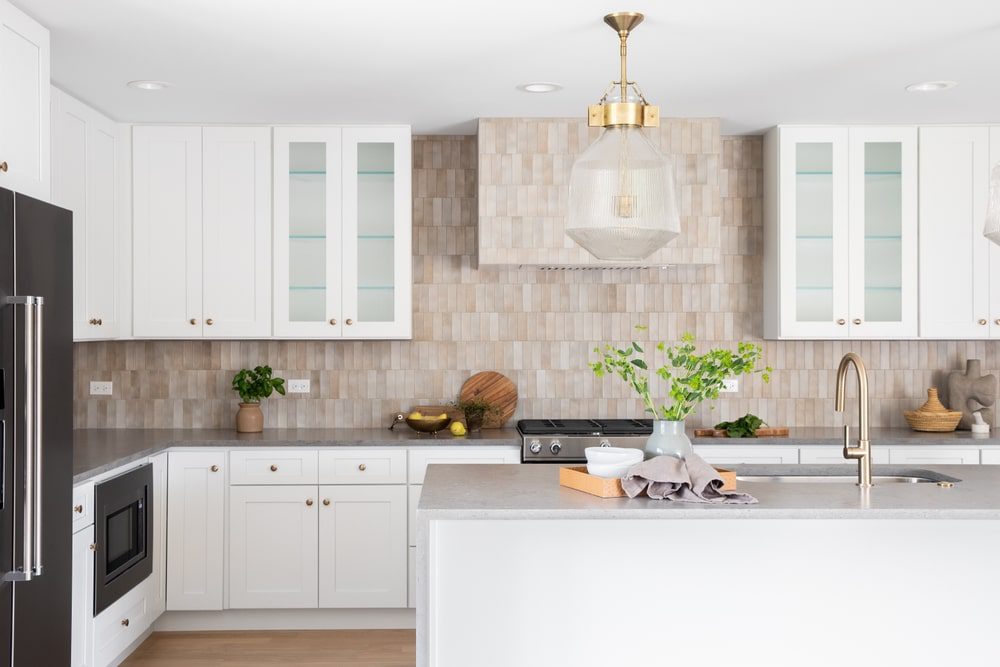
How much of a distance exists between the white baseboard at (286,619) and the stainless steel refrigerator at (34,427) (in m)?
1.59

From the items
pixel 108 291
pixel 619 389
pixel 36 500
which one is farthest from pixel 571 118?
pixel 36 500

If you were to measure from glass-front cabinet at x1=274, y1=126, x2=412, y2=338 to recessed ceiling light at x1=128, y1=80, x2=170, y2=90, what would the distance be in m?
0.74

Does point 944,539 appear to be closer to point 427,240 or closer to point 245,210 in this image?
point 427,240

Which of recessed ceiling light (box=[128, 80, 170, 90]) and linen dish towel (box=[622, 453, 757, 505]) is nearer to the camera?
linen dish towel (box=[622, 453, 757, 505])

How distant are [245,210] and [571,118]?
1687 millimetres

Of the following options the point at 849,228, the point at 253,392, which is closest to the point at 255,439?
the point at 253,392

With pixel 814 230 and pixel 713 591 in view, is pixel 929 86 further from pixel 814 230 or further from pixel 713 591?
pixel 713 591

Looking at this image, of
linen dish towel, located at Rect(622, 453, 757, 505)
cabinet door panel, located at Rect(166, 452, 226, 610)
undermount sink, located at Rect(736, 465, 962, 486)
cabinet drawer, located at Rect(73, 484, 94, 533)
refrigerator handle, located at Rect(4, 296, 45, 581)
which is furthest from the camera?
cabinet door panel, located at Rect(166, 452, 226, 610)

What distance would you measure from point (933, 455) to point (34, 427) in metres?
3.91

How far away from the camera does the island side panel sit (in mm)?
2711

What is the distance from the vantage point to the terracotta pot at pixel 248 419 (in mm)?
4773

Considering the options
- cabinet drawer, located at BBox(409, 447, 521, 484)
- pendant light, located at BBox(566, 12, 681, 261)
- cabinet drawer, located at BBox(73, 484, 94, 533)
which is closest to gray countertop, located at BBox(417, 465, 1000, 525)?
pendant light, located at BBox(566, 12, 681, 261)

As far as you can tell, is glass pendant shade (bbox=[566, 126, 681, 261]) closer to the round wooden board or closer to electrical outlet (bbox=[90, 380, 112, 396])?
the round wooden board

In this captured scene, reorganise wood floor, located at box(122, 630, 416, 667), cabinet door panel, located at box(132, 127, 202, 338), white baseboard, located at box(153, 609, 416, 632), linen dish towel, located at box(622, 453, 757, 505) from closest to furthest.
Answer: linen dish towel, located at box(622, 453, 757, 505) → wood floor, located at box(122, 630, 416, 667) → white baseboard, located at box(153, 609, 416, 632) → cabinet door panel, located at box(132, 127, 202, 338)
